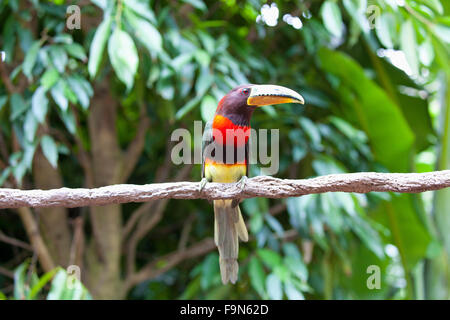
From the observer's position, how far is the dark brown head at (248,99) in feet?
4.85

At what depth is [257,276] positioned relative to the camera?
231cm

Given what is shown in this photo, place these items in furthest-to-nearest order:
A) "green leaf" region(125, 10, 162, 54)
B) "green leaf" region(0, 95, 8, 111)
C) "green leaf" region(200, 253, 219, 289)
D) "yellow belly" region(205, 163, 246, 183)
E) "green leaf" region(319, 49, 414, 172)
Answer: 1. "green leaf" region(319, 49, 414, 172)
2. "green leaf" region(200, 253, 219, 289)
3. "green leaf" region(0, 95, 8, 111)
4. "green leaf" region(125, 10, 162, 54)
5. "yellow belly" region(205, 163, 246, 183)

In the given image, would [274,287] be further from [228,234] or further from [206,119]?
[206,119]

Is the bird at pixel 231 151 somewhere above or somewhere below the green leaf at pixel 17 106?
below

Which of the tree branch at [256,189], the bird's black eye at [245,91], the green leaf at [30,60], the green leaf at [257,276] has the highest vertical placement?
Answer: the green leaf at [30,60]

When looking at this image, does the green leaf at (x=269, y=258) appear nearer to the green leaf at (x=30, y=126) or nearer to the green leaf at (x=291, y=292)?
the green leaf at (x=291, y=292)

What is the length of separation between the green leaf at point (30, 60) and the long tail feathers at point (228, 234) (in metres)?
1.01

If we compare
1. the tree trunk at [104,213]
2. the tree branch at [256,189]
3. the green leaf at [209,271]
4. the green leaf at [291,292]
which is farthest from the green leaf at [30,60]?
the green leaf at [291,292]

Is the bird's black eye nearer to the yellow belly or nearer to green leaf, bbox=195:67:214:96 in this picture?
the yellow belly

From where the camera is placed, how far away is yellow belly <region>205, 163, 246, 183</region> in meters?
1.73

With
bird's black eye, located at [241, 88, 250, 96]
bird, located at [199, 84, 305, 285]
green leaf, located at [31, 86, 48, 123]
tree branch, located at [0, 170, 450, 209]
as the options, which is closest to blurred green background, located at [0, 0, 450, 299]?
green leaf, located at [31, 86, 48, 123]

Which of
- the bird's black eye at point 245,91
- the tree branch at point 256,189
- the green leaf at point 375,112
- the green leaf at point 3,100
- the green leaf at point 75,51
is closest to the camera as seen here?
the tree branch at point 256,189

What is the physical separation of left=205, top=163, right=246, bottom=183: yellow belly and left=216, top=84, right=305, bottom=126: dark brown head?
7.0 inches
